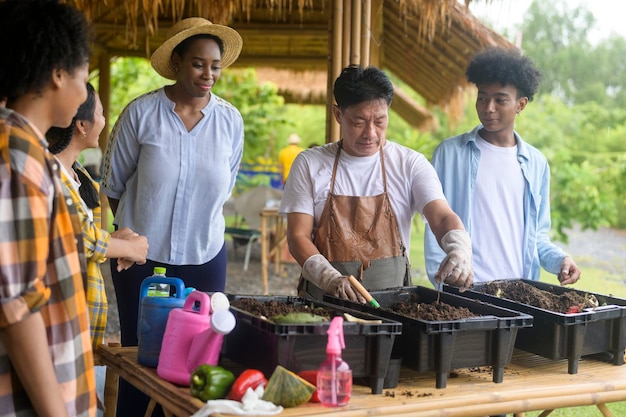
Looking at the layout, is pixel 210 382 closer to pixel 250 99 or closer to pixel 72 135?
pixel 72 135

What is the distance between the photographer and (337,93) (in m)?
2.97

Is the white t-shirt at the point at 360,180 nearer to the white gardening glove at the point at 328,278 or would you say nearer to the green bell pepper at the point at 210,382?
the white gardening glove at the point at 328,278

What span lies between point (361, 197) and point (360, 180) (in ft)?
0.27

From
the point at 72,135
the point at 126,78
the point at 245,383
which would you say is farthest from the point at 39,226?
the point at 126,78

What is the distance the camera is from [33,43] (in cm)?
169

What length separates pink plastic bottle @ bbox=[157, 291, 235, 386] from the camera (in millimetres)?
2111

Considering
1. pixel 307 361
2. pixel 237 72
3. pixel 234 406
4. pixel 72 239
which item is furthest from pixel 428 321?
pixel 237 72

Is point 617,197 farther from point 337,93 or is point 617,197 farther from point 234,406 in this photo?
point 234,406

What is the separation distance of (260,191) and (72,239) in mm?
8165

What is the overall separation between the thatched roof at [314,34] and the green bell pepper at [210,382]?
11.4 ft

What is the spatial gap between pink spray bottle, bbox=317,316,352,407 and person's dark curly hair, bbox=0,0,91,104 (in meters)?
0.91

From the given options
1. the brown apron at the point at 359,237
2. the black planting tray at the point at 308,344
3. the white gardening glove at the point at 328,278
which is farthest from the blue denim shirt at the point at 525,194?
the black planting tray at the point at 308,344

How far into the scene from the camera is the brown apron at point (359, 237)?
301 cm

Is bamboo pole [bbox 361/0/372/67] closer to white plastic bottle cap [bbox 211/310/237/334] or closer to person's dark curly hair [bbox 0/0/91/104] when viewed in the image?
white plastic bottle cap [bbox 211/310/237/334]
